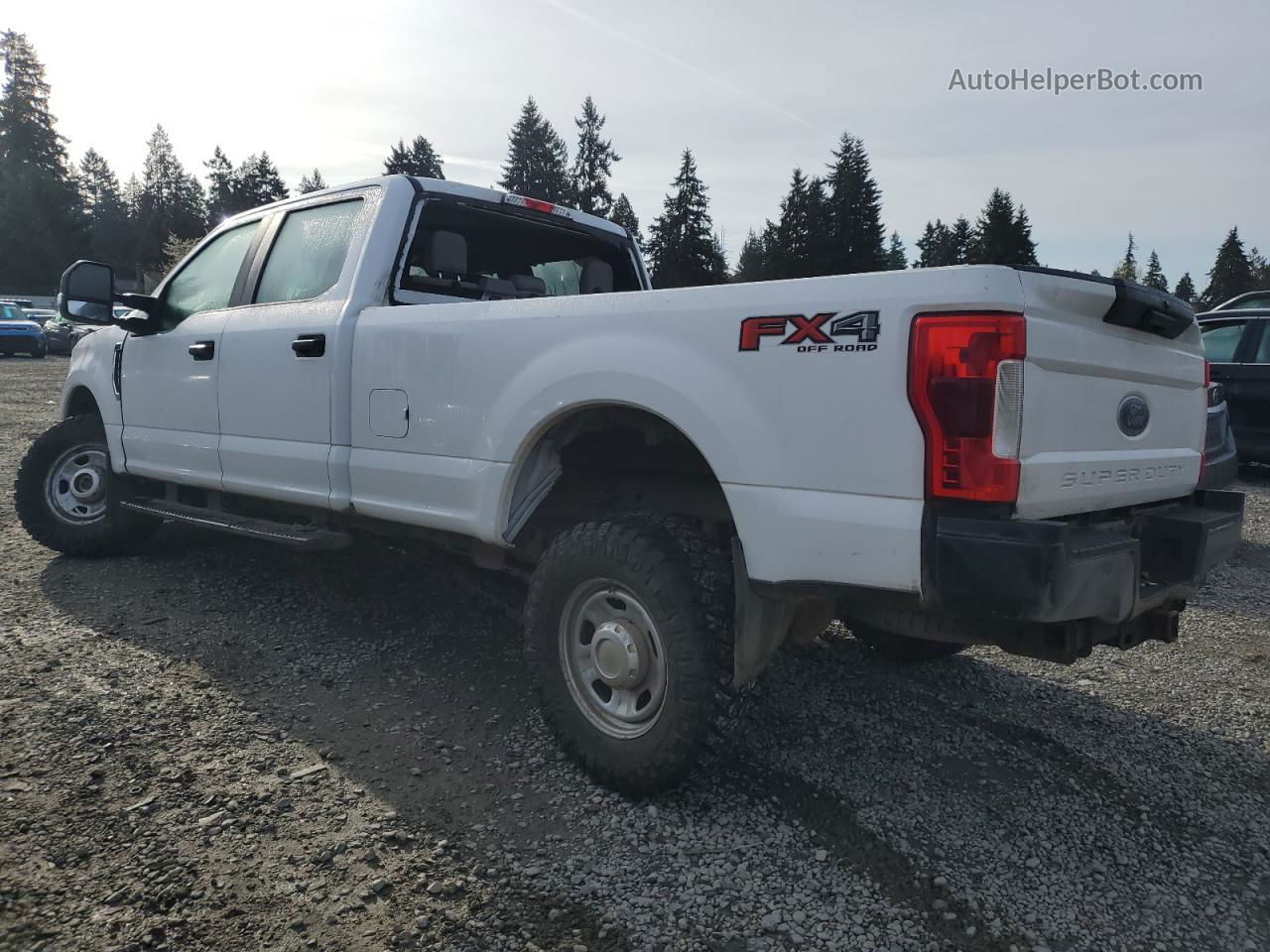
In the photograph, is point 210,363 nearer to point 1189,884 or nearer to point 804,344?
point 804,344

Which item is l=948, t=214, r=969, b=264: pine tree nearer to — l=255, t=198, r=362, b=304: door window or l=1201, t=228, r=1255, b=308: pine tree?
l=1201, t=228, r=1255, b=308: pine tree

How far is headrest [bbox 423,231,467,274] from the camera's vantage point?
12.5ft

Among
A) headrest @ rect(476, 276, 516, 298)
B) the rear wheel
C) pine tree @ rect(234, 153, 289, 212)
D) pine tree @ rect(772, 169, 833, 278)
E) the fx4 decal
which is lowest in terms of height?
the rear wheel

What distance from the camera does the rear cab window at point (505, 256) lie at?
3.92 metres

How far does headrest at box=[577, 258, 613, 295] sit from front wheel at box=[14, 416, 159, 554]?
2.99 m

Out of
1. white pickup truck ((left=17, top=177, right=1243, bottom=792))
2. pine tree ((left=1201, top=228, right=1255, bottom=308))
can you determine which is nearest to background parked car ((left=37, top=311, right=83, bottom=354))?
white pickup truck ((left=17, top=177, right=1243, bottom=792))

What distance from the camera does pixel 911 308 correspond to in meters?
2.06

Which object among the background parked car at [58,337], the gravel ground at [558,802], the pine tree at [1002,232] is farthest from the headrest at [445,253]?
the pine tree at [1002,232]

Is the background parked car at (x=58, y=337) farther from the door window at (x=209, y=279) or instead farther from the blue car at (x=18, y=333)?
the door window at (x=209, y=279)

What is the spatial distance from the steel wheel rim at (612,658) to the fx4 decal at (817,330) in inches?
34.7

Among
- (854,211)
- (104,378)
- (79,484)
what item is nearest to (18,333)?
(79,484)

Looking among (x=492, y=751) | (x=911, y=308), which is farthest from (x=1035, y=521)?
(x=492, y=751)

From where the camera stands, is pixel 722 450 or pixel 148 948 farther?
pixel 722 450

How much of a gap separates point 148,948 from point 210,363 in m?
2.98
